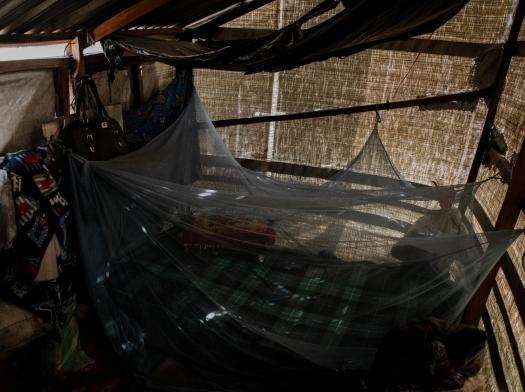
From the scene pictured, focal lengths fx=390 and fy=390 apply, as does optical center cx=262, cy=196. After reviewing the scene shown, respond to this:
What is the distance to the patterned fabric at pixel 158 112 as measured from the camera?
3164mm

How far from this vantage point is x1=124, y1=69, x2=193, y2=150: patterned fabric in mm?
3164

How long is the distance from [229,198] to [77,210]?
78 cm

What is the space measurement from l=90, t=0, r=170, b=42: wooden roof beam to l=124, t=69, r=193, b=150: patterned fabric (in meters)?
0.90

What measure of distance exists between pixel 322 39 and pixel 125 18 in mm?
1165

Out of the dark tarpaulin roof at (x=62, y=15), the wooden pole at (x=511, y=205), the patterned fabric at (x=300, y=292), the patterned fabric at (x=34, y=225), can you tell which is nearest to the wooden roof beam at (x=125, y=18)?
the dark tarpaulin roof at (x=62, y=15)

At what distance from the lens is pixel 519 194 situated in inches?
71.4

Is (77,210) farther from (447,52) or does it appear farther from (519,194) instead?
(447,52)

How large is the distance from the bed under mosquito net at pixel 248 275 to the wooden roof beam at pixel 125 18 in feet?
2.69

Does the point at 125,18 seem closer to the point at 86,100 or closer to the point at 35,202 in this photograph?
the point at 86,100

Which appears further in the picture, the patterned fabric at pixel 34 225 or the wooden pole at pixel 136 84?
the wooden pole at pixel 136 84

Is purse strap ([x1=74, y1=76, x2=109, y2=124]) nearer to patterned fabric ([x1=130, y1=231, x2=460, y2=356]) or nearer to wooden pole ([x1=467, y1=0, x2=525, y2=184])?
patterned fabric ([x1=130, y1=231, x2=460, y2=356])

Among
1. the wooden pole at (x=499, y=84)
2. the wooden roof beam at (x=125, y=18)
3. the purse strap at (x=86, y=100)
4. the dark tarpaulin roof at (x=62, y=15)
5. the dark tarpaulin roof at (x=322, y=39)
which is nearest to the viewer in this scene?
the dark tarpaulin roof at (x=322, y=39)

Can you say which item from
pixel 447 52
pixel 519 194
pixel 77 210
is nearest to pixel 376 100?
pixel 447 52

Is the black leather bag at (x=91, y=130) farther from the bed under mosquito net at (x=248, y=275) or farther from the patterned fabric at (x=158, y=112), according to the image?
the patterned fabric at (x=158, y=112)
